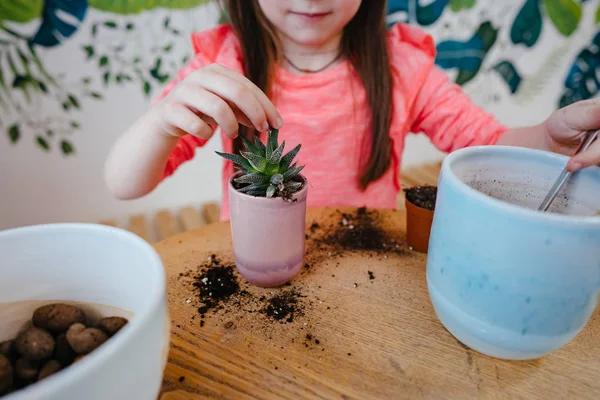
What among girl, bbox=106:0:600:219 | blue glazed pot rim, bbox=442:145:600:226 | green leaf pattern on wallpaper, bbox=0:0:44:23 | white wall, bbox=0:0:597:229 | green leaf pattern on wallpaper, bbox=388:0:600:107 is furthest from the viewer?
green leaf pattern on wallpaper, bbox=388:0:600:107

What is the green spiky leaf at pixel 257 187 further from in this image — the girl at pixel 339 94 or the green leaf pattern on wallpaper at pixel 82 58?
the green leaf pattern on wallpaper at pixel 82 58

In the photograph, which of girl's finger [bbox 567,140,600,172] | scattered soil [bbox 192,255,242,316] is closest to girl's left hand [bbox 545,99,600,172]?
girl's finger [bbox 567,140,600,172]

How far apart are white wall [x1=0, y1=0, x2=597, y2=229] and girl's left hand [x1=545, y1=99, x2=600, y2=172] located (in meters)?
1.19

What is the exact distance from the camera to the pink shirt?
2.95ft

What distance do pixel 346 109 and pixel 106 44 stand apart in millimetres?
907

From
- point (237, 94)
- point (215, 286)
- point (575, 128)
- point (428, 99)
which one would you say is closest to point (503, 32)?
point (428, 99)

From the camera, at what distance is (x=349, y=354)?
0.42 m

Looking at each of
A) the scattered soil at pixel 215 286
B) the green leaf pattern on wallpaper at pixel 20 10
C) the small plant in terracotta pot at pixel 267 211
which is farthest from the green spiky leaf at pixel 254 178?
the green leaf pattern on wallpaper at pixel 20 10

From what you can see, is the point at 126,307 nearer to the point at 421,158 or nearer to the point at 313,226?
the point at 313,226

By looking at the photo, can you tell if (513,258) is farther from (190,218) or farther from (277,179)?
(190,218)

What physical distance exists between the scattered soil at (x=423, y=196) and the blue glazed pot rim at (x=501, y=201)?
17cm

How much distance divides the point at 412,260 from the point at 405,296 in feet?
0.29

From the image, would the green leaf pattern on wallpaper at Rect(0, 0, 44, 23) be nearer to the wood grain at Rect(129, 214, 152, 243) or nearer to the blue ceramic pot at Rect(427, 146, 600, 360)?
the wood grain at Rect(129, 214, 152, 243)

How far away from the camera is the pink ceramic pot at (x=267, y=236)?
0.47 metres
